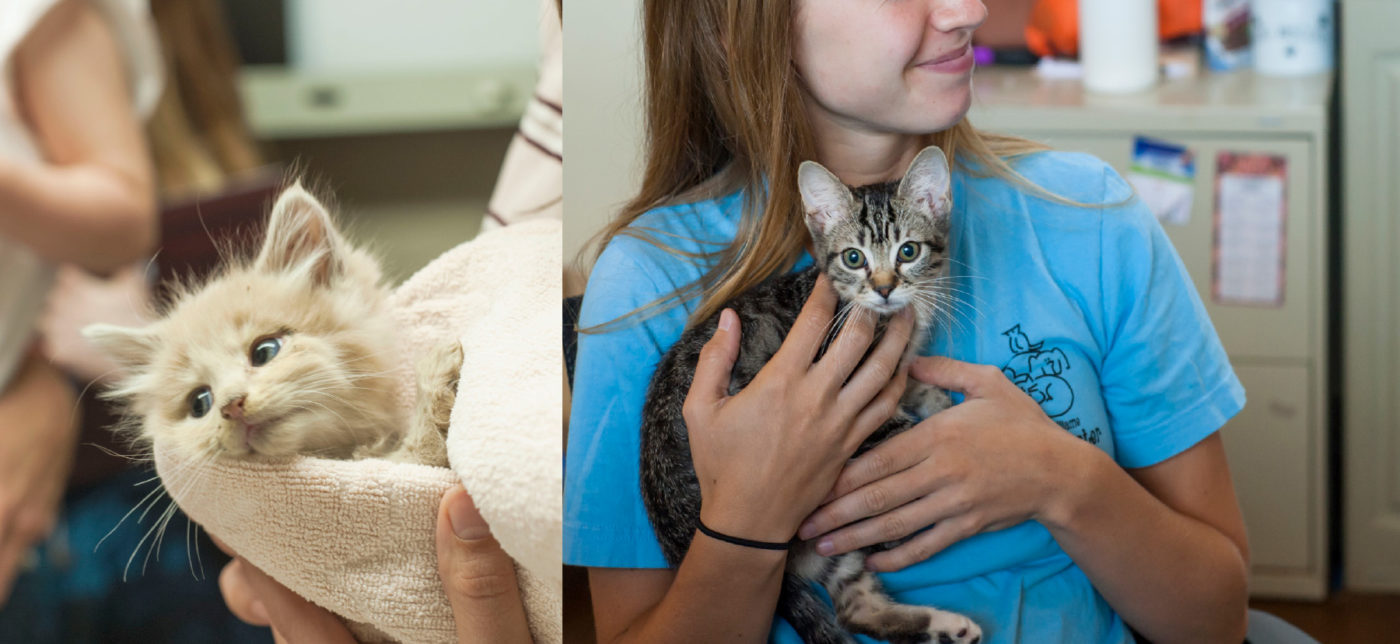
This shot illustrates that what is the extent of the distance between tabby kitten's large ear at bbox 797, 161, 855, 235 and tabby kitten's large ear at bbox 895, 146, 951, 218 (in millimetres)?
42

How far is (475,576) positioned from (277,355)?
203mm

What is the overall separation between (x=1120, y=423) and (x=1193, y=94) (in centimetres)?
81

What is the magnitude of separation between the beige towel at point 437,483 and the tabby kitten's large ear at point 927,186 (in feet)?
0.87

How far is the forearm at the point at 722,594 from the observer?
2.35ft

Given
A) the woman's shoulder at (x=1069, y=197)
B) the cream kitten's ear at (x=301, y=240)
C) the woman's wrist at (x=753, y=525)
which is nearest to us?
the cream kitten's ear at (x=301, y=240)

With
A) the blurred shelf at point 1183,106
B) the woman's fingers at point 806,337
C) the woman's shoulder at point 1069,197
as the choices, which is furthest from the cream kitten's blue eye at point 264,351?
the blurred shelf at point 1183,106

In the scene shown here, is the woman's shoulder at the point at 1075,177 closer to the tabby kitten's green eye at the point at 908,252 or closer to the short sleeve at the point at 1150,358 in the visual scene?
the short sleeve at the point at 1150,358

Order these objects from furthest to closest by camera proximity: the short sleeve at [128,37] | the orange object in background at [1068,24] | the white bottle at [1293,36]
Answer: the orange object in background at [1068,24] < the white bottle at [1293,36] < the short sleeve at [128,37]

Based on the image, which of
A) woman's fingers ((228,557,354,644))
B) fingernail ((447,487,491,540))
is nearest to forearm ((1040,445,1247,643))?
fingernail ((447,487,491,540))

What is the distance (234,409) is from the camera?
590 millimetres

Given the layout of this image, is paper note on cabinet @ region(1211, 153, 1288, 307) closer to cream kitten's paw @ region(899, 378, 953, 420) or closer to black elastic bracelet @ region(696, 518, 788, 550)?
cream kitten's paw @ region(899, 378, 953, 420)

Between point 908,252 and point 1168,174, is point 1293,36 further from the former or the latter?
point 908,252

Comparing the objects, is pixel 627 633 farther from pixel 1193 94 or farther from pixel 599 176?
pixel 1193 94

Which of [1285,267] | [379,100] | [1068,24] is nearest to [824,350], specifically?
[379,100]
